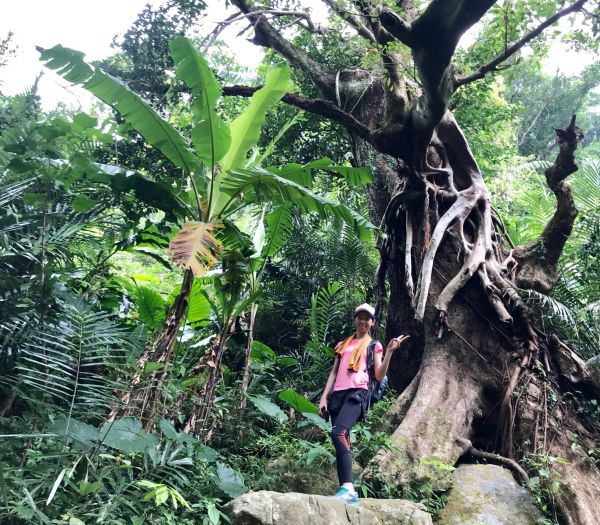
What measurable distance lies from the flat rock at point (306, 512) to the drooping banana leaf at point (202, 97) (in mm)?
2527

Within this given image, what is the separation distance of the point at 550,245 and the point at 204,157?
357cm

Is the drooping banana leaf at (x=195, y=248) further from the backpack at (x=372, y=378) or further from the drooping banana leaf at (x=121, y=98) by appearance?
the backpack at (x=372, y=378)

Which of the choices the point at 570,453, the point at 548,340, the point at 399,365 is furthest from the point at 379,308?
the point at 570,453

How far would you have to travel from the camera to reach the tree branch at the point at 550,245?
5121mm

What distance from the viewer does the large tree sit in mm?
4223

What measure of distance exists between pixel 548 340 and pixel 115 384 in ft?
12.7

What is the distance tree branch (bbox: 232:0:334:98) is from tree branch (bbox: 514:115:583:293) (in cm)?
361

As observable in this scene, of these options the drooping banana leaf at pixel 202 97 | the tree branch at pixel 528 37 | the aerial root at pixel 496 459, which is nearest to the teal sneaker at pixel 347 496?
the aerial root at pixel 496 459

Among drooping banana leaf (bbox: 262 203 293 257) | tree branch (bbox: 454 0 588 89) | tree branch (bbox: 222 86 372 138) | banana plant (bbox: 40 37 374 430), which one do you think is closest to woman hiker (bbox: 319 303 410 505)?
banana plant (bbox: 40 37 374 430)

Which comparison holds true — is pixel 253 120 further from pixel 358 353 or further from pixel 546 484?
pixel 546 484

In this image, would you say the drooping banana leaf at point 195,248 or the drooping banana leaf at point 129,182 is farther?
the drooping banana leaf at point 129,182

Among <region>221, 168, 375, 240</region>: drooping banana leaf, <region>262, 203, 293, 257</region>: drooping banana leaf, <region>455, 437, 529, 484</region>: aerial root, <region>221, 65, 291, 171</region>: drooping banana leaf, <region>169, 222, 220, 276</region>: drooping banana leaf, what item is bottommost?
<region>455, 437, 529, 484</region>: aerial root


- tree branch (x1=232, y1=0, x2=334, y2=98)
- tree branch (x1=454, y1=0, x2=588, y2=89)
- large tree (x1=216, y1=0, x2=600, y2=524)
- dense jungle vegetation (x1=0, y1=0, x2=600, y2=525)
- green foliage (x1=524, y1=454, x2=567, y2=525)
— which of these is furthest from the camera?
tree branch (x1=232, y1=0, x2=334, y2=98)

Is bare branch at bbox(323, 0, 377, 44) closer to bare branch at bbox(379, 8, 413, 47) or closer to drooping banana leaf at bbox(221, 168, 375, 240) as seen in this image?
bare branch at bbox(379, 8, 413, 47)
